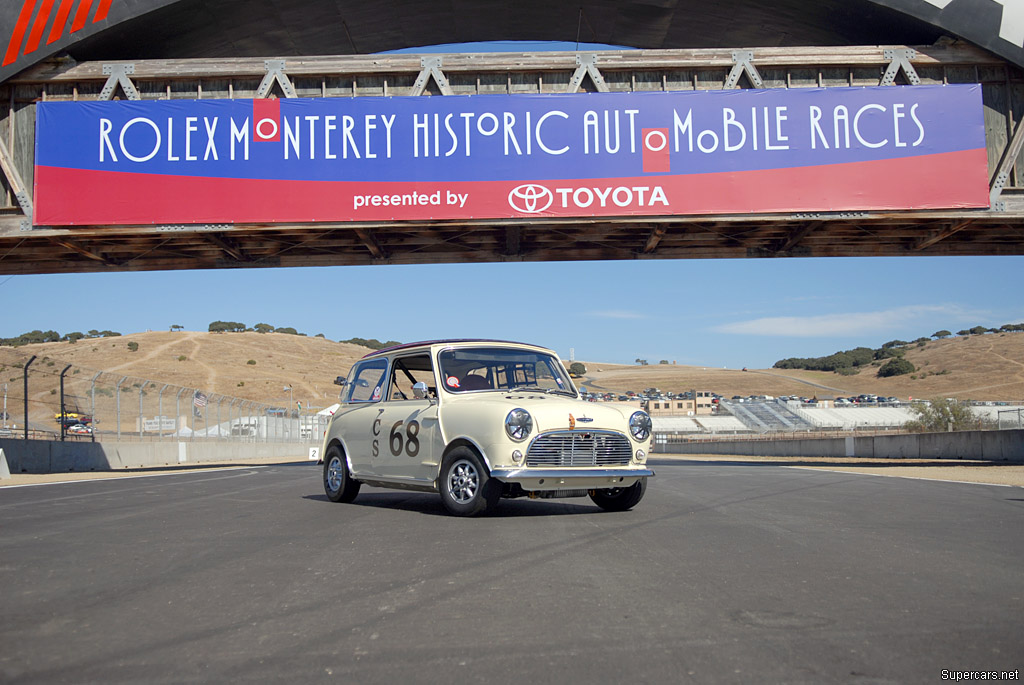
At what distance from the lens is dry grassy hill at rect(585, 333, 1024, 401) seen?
108444 mm

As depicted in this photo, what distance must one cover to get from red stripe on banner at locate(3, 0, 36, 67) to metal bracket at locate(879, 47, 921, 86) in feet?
56.2

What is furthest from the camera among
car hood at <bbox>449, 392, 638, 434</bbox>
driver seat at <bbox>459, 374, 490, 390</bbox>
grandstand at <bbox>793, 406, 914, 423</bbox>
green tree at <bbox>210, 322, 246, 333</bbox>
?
green tree at <bbox>210, 322, 246, 333</bbox>

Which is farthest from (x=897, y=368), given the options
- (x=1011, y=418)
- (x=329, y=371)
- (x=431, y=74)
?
(x=431, y=74)

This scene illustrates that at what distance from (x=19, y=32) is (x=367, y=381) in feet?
41.5

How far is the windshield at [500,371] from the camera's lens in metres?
9.49

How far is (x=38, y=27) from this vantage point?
1791cm

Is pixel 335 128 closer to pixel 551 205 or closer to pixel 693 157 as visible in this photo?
pixel 551 205

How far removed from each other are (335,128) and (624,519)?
40.0 ft

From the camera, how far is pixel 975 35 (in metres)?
17.9

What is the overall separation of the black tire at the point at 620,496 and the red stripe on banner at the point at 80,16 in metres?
15.1

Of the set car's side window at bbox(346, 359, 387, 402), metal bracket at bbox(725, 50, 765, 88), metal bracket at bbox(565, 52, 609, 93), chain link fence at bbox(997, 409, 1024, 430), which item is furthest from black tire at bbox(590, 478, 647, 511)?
chain link fence at bbox(997, 409, 1024, 430)

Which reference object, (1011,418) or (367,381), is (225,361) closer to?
(1011,418)

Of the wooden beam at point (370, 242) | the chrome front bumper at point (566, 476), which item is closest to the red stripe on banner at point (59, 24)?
the wooden beam at point (370, 242)

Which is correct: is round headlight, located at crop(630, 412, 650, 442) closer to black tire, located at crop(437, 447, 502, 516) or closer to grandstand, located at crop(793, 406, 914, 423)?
black tire, located at crop(437, 447, 502, 516)
